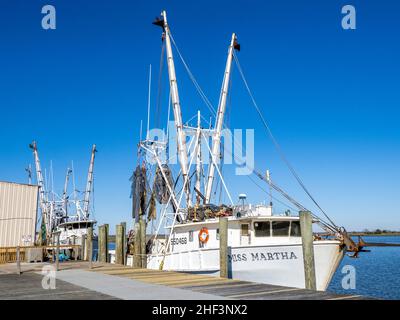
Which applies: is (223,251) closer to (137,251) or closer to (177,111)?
(137,251)

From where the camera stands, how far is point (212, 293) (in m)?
10.6

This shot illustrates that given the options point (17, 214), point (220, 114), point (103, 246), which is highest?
point (220, 114)

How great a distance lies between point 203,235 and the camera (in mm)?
23500

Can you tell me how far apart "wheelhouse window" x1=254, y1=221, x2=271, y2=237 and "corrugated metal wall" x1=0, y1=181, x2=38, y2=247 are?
1370 centimetres

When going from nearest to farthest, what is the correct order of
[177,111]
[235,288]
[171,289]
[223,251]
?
[171,289], [235,288], [223,251], [177,111]

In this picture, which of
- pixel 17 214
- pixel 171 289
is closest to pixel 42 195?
pixel 17 214

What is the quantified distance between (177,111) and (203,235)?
1003cm

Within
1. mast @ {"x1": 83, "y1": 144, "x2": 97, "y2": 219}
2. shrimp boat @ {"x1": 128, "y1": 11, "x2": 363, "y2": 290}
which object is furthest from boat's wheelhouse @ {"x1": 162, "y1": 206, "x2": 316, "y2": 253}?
mast @ {"x1": 83, "y1": 144, "x2": 97, "y2": 219}

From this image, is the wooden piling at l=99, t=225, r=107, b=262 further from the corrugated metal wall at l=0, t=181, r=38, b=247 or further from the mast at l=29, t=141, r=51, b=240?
the mast at l=29, t=141, r=51, b=240

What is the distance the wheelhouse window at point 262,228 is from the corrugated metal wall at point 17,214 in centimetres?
1370

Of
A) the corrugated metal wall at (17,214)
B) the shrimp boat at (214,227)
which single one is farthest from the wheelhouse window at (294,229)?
the corrugated metal wall at (17,214)

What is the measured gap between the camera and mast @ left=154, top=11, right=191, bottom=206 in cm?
2818

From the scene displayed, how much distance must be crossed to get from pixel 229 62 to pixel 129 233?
14.7m
